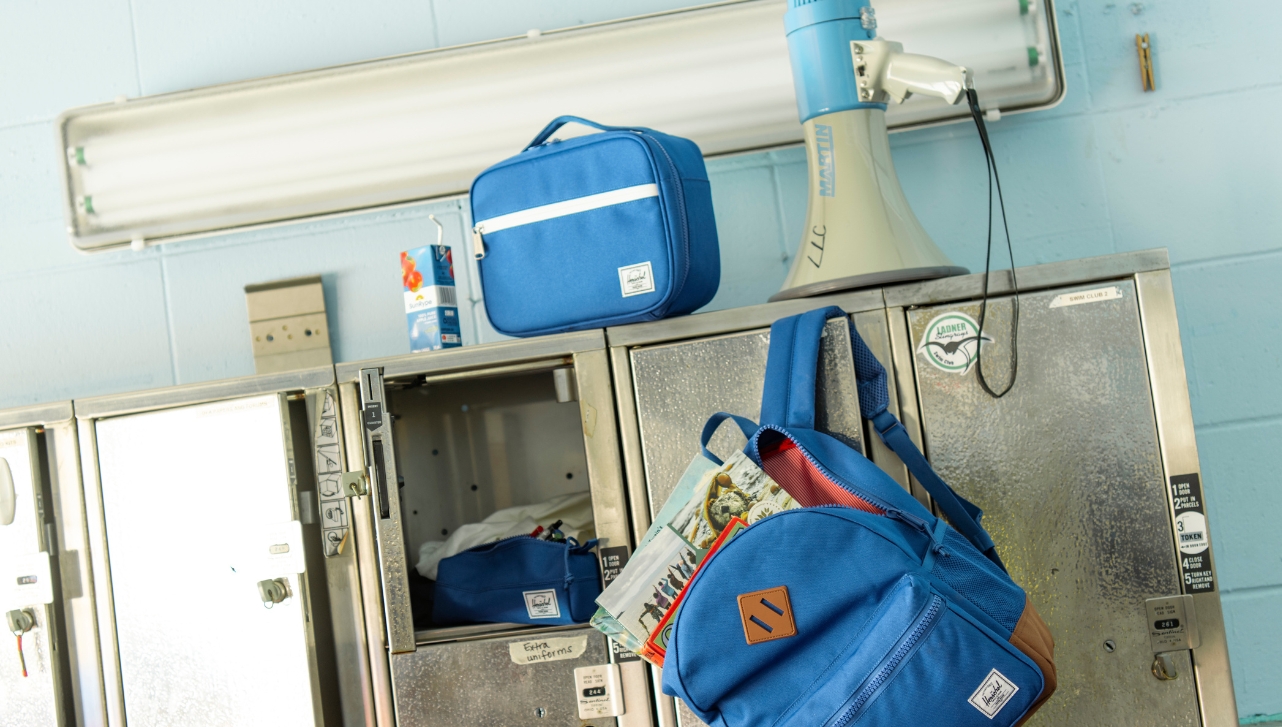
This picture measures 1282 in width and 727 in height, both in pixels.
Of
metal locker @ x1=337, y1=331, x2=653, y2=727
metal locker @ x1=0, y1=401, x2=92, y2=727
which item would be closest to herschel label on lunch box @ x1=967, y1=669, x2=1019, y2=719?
metal locker @ x1=337, y1=331, x2=653, y2=727

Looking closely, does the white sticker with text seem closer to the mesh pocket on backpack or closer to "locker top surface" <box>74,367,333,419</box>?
the mesh pocket on backpack

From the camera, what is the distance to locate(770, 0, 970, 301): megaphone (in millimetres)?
1294

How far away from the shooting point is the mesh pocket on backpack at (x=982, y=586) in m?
0.99

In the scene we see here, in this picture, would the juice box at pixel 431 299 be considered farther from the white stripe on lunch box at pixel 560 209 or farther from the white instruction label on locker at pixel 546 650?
the white instruction label on locker at pixel 546 650

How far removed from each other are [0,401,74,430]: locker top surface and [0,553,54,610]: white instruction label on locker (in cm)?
19

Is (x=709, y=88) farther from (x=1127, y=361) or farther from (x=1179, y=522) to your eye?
(x=1179, y=522)


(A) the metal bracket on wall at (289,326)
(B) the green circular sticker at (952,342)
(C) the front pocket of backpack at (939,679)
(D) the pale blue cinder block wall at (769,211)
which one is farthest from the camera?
(A) the metal bracket on wall at (289,326)

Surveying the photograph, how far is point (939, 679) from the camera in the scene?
0.94 metres

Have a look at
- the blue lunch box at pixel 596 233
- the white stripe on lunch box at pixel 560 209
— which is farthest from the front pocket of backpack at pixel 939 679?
the white stripe on lunch box at pixel 560 209

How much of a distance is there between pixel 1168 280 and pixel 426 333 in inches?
40.1

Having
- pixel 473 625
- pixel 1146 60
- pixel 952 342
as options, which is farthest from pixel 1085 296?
pixel 473 625

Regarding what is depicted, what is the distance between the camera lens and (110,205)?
1.81 metres

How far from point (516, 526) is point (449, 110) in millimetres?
792

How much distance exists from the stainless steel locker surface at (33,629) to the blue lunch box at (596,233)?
71cm
